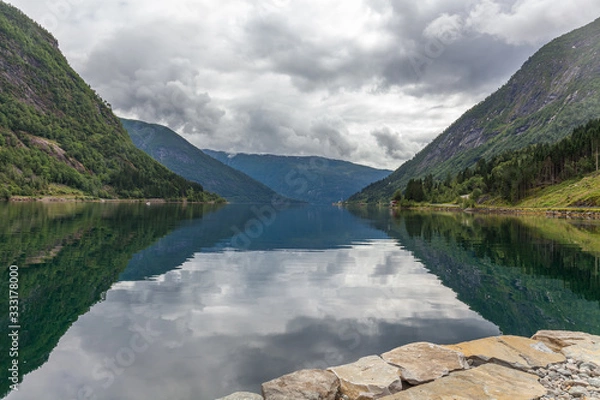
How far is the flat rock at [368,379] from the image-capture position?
41.5 ft

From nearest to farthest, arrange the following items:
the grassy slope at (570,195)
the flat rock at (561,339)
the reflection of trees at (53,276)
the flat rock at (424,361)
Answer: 1. the flat rock at (424,361)
2. the flat rock at (561,339)
3. the reflection of trees at (53,276)
4. the grassy slope at (570,195)

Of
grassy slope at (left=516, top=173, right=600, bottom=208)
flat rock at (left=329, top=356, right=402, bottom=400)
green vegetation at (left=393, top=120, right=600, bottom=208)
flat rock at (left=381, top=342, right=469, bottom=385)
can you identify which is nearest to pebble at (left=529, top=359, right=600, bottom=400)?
flat rock at (left=381, top=342, right=469, bottom=385)

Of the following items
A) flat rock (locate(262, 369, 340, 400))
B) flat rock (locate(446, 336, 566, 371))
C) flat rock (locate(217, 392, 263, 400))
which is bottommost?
flat rock (locate(217, 392, 263, 400))

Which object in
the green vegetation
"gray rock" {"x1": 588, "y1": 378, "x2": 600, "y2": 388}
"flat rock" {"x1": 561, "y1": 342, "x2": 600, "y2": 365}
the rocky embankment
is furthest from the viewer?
the green vegetation

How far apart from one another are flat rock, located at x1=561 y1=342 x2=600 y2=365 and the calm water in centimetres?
434

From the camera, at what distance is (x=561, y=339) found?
17.6 metres

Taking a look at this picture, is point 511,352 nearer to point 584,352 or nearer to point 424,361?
point 584,352

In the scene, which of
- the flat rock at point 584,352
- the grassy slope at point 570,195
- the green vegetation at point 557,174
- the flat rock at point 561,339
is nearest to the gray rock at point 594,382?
the flat rock at point 584,352

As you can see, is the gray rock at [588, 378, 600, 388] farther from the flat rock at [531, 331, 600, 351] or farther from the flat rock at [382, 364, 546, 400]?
the flat rock at [531, 331, 600, 351]

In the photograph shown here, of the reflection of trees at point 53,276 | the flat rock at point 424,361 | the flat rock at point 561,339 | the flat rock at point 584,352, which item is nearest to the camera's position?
the flat rock at point 424,361

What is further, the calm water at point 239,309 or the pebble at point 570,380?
the calm water at point 239,309

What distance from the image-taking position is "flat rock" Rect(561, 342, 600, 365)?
15.2 metres

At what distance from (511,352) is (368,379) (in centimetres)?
688

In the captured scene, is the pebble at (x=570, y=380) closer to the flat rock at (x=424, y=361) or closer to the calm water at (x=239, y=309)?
the flat rock at (x=424, y=361)
